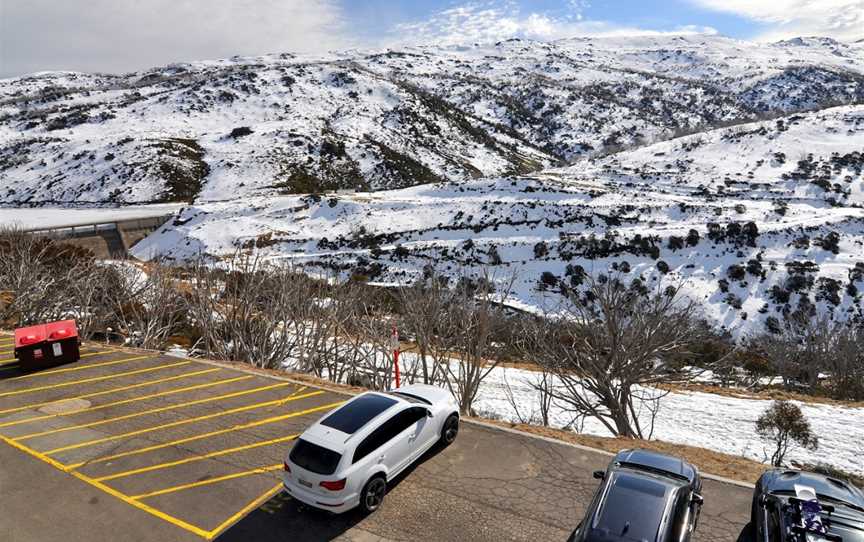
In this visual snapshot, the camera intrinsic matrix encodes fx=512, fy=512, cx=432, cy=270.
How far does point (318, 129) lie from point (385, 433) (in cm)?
11713

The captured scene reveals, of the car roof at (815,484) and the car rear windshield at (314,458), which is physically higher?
the car rear windshield at (314,458)

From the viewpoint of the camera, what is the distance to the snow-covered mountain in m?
52.3

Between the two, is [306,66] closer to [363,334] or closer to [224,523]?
[363,334]

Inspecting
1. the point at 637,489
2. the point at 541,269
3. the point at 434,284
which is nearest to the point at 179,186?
the point at 541,269

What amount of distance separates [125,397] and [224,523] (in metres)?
8.40

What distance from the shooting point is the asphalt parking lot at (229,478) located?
9969 millimetres

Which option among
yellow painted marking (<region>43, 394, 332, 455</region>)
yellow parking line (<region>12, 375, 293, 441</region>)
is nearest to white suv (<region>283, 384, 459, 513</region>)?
yellow painted marking (<region>43, 394, 332, 455</region>)

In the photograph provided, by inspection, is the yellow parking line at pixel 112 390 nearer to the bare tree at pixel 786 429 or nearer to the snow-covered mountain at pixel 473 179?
the snow-covered mountain at pixel 473 179

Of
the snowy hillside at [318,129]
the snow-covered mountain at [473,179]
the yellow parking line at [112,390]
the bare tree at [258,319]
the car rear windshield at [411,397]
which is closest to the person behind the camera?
the car rear windshield at [411,397]

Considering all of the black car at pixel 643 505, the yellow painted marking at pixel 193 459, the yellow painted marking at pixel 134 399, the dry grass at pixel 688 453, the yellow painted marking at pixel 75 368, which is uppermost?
the black car at pixel 643 505

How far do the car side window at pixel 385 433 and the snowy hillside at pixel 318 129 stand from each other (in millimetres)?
83757

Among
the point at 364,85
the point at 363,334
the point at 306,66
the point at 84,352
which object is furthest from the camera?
the point at 306,66

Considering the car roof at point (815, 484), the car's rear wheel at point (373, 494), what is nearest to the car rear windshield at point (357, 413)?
the car's rear wheel at point (373, 494)

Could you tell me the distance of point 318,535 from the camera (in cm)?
973
